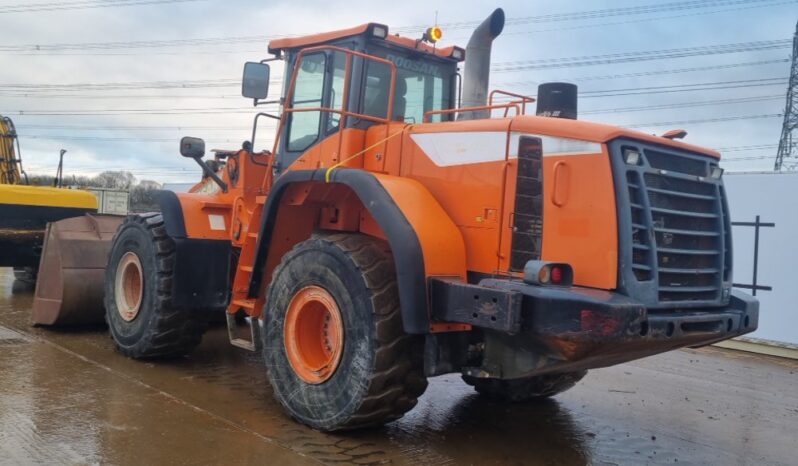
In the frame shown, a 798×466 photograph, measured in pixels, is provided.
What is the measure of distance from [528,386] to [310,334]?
1.96 metres

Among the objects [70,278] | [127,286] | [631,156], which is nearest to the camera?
[631,156]

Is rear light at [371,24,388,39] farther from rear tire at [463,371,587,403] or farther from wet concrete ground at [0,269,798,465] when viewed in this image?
wet concrete ground at [0,269,798,465]

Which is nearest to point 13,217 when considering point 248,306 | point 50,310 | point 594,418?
point 50,310

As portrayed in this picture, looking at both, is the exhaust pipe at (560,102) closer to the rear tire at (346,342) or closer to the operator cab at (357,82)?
the operator cab at (357,82)

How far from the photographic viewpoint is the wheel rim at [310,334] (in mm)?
5246

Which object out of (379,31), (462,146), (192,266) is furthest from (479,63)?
(192,266)

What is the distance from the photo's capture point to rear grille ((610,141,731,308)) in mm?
4398

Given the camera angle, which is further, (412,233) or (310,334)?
(310,334)

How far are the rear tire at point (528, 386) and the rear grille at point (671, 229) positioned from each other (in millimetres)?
1581

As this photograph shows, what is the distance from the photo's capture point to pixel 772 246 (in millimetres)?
10266

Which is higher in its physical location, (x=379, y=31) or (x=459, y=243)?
(x=379, y=31)

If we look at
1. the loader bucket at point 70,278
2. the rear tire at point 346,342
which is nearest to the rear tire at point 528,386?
the rear tire at point 346,342

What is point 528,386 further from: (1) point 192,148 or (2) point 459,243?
(1) point 192,148

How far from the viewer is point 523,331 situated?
4.26 meters
